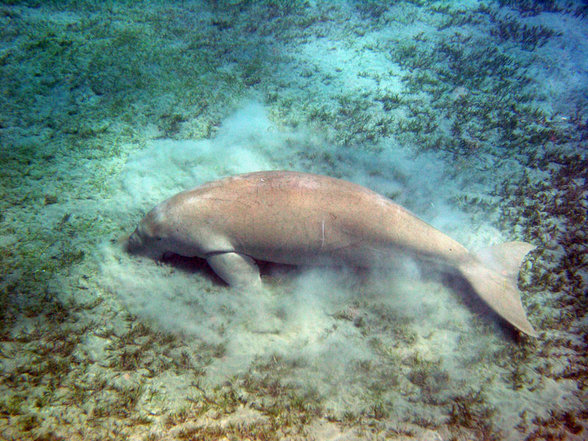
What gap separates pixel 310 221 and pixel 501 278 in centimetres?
242

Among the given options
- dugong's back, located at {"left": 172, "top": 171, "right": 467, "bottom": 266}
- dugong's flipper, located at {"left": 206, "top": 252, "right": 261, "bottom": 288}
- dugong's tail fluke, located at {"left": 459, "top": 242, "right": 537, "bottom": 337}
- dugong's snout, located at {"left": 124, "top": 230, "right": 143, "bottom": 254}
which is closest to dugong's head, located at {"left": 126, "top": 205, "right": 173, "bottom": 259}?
dugong's snout, located at {"left": 124, "top": 230, "right": 143, "bottom": 254}

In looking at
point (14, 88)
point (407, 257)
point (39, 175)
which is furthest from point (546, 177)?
point (14, 88)

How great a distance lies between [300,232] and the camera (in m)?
3.35

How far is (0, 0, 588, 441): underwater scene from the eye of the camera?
2.64 m

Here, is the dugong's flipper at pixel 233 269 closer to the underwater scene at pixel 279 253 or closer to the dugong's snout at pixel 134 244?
the underwater scene at pixel 279 253

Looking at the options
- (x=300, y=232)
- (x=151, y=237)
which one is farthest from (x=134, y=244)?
(x=300, y=232)

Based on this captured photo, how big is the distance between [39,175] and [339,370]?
499cm

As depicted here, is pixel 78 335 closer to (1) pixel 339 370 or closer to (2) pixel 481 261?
(1) pixel 339 370

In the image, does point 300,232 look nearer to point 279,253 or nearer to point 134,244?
point 279,253

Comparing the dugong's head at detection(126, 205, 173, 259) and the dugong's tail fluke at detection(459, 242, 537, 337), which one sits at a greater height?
the dugong's head at detection(126, 205, 173, 259)

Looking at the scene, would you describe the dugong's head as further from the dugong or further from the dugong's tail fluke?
the dugong's tail fluke

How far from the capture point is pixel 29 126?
516 cm

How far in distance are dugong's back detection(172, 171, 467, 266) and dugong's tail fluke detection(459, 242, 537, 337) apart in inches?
13.4

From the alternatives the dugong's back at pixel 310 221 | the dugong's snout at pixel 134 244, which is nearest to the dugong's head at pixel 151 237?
the dugong's snout at pixel 134 244
